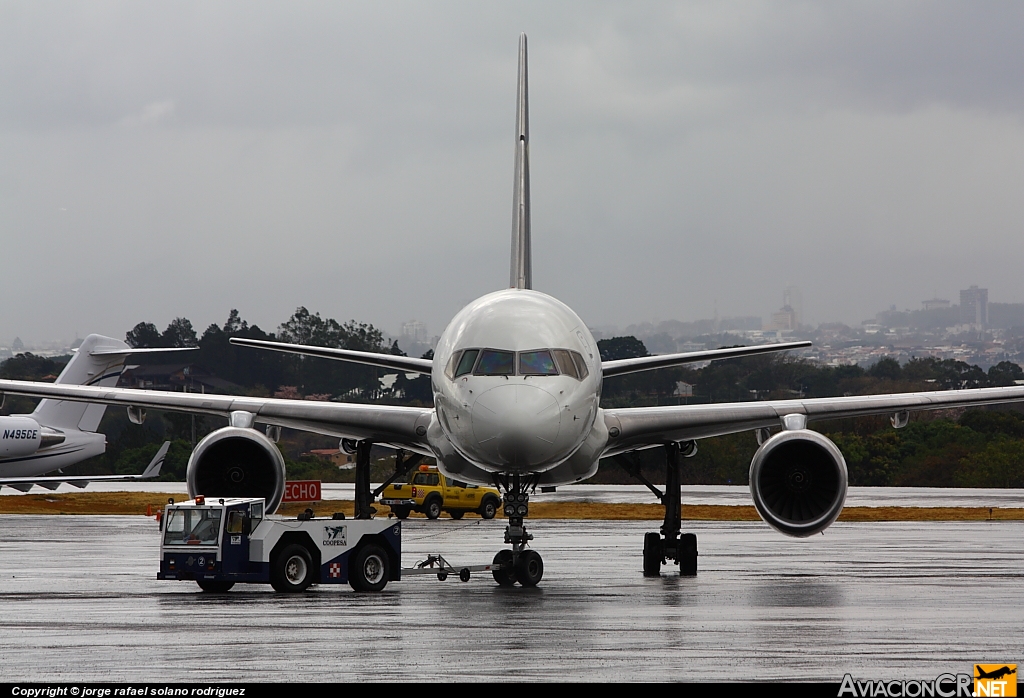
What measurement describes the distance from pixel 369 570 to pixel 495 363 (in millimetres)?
3974

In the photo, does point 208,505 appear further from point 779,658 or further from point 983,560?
point 983,560

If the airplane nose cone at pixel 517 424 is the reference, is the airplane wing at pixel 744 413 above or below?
above

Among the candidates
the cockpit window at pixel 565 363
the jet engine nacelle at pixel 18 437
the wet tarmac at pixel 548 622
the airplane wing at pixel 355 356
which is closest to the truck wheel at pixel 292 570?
the wet tarmac at pixel 548 622

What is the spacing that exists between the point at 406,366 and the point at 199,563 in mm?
5183

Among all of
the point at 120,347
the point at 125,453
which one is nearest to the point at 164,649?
the point at 120,347

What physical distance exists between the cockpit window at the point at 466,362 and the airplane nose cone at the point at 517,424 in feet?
2.26

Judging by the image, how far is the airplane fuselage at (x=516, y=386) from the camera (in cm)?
1658

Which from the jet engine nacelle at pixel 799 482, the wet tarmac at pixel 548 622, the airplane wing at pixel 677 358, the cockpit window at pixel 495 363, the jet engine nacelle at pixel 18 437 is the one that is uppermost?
the jet engine nacelle at pixel 18 437

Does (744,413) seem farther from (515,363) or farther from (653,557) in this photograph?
(515,363)

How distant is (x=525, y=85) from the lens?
27766 millimetres

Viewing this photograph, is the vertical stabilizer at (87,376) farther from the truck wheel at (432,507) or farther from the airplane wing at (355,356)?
the airplane wing at (355,356)

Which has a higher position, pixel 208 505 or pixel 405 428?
pixel 405 428

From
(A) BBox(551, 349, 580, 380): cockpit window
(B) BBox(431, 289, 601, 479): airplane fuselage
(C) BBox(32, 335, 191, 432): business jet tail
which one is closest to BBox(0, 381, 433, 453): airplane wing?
(B) BBox(431, 289, 601, 479): airplane fuselage

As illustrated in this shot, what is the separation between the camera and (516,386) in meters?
16.8
